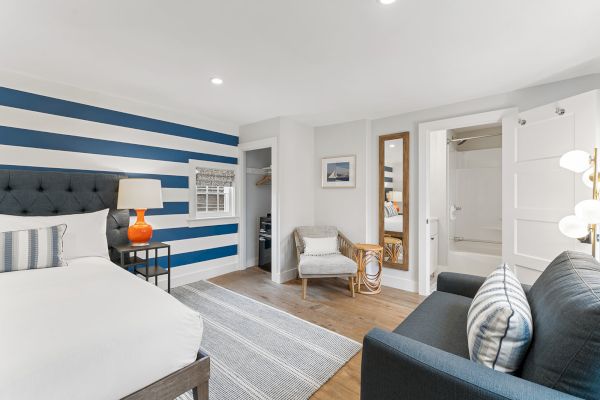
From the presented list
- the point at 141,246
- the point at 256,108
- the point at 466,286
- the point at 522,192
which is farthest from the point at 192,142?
the point at 522,192

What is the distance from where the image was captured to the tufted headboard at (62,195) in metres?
2.31

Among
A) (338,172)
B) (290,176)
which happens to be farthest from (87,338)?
(338,172)

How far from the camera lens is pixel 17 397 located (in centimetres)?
86

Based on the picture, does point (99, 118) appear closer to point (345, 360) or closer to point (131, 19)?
point (131, 19)

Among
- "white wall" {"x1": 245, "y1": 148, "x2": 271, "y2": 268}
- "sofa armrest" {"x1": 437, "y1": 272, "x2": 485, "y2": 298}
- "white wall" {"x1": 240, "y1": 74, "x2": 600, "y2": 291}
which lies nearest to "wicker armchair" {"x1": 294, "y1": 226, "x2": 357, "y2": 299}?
"white wall" {"x1": 240, "y1": 74, "x2": 600, "y2": 291}

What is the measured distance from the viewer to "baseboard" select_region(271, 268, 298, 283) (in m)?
3.72

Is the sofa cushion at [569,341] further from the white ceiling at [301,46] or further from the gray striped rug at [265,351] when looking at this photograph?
the white ceiling at [301,46]

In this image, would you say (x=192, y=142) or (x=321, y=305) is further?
(x=192, y=142)

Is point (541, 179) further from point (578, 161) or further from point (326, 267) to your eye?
point (326, 267)

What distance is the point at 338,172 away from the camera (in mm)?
3930

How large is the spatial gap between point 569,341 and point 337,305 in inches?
92.3

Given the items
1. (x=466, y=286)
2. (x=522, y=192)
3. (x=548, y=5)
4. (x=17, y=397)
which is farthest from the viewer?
(x=522, y=192)

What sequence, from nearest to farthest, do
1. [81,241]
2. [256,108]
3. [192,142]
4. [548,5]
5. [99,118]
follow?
[548,5], [81,241], [99,118], [256,108], [192,142]

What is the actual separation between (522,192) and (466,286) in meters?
1.44
